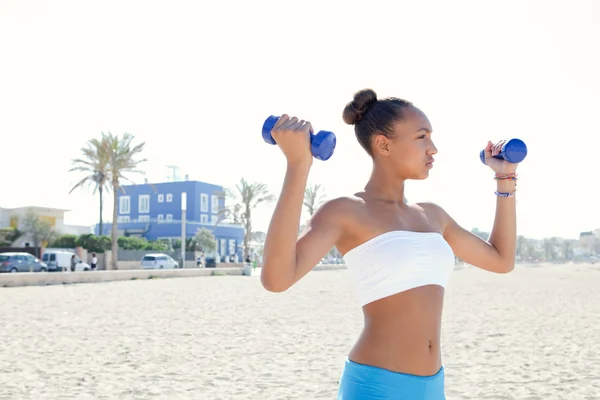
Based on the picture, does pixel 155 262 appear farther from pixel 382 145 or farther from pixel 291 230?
pixel 291 230

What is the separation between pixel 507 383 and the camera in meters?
6.69

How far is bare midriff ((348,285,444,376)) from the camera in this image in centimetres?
175

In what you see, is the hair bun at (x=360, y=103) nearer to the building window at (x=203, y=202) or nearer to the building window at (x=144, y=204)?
the building window at (x=203, y=202)

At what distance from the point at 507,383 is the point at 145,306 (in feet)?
35.5

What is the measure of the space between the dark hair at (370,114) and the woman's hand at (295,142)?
1.03 feet

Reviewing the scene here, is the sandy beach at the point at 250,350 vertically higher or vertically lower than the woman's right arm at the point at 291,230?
lower

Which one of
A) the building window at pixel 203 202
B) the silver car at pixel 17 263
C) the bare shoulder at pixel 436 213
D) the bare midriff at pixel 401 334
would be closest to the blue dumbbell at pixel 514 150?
the bare shoulder at pixel 436 213

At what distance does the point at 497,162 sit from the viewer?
2.27m

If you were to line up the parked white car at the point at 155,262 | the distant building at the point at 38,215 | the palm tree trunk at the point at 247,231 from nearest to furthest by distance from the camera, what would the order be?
1. the parked white car at the point at 155,262
2. the palm tree trunk at the point at 247,231
3. the distant building at the point at 38,215

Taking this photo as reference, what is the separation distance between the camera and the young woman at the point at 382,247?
164 cm

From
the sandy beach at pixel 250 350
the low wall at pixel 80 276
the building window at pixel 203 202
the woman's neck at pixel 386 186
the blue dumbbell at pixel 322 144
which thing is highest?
the building window at pixel 203 202

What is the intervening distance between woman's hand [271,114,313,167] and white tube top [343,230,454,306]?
0.32 m

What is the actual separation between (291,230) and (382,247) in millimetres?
300

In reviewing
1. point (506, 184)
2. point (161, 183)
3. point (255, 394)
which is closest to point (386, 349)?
point (506, 184)
